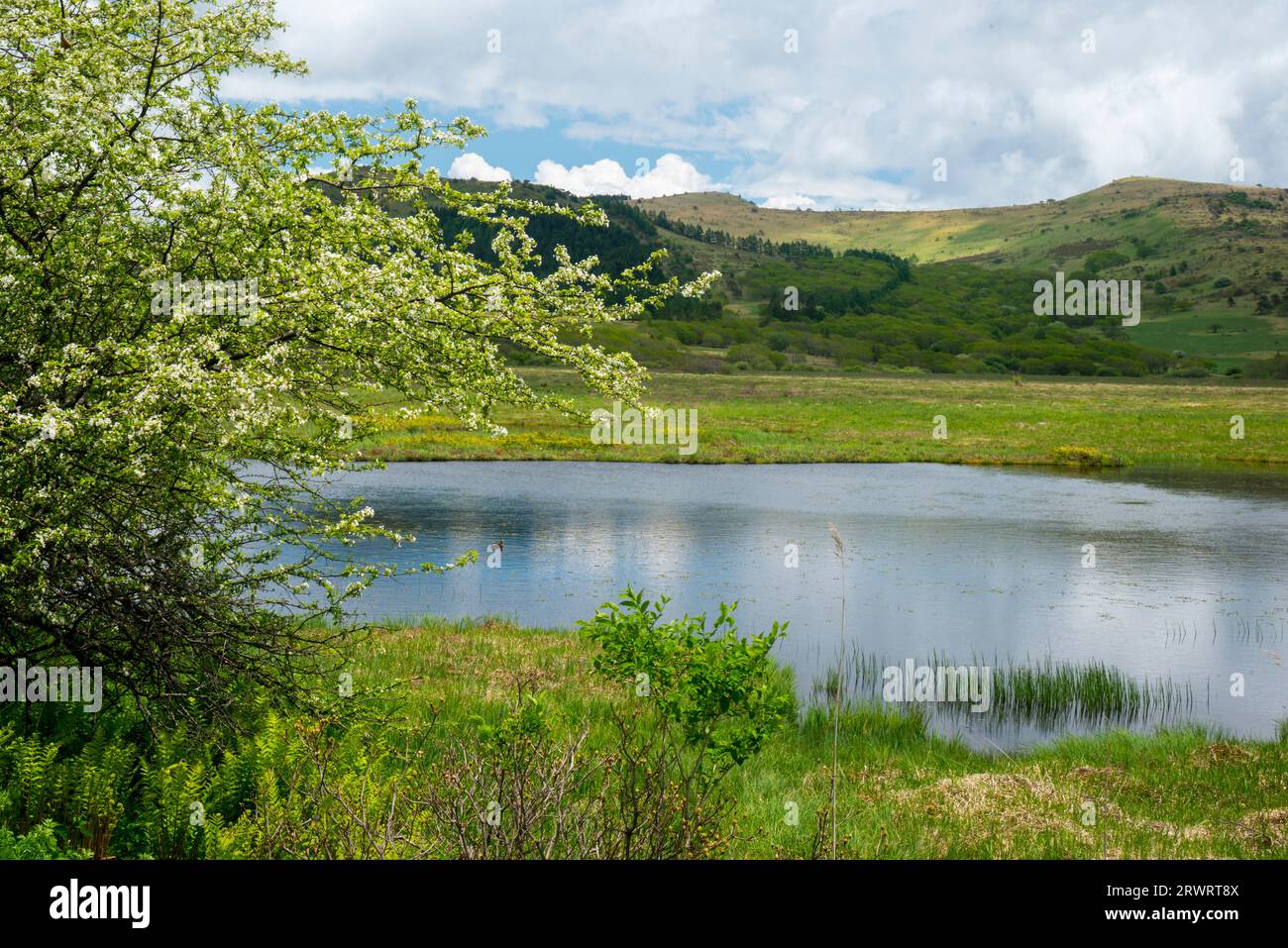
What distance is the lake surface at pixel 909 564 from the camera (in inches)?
841

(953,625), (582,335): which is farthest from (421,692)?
(953,625)

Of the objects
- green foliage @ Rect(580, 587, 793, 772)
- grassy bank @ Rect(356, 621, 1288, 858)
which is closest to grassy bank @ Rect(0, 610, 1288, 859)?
grassy bank @ Rect(356, 621, 1288, 858)

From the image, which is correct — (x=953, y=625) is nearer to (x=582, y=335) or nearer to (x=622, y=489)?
(x=582, y=335)

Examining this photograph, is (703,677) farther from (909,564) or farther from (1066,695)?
(909,564)

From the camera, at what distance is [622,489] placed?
46.7 metres

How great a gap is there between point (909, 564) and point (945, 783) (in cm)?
1937

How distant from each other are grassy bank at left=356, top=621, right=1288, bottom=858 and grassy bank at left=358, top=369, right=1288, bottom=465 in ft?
84.7

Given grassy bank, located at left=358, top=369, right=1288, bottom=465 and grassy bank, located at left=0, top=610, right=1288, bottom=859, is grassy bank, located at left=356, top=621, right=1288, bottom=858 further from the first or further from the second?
grassy bank, located at left=358, top=369, right=1288, bottom=465

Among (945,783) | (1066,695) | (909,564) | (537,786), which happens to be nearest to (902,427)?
(909,564)

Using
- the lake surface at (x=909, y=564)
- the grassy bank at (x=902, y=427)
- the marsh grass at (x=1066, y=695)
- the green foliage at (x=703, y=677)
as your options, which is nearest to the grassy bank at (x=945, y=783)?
the green foliage at (x=703, y=677)

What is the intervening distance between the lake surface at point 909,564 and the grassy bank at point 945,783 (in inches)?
90.4

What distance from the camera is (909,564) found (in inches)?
1218

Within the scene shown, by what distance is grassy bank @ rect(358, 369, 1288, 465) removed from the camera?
60.5 m

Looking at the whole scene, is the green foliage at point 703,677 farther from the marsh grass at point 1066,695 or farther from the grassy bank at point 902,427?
the grassy bank at point 902,427
